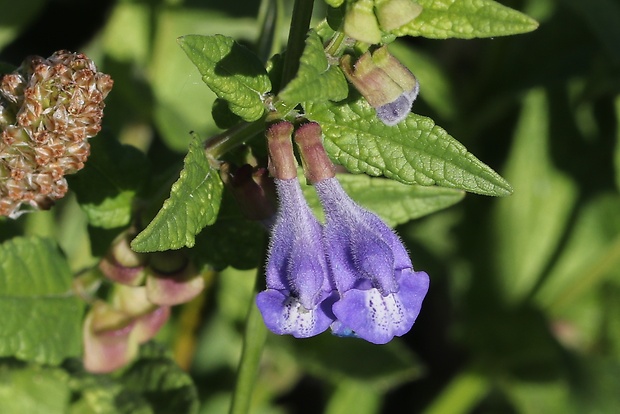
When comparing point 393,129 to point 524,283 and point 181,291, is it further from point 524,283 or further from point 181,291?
point 524,283

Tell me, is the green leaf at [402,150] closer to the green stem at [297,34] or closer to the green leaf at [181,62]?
the green stem at [297,34]

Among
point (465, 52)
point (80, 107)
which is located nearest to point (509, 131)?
point (465, 52)

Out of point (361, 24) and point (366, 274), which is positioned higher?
point (361, 24)

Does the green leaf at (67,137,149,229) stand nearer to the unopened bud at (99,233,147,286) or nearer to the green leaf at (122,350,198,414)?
the unopened bud at (99,233,147,286)

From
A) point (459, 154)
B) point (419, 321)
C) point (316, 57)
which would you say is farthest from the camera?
point (419, 321)

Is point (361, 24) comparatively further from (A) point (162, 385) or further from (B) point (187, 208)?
(A) point (162, 385)

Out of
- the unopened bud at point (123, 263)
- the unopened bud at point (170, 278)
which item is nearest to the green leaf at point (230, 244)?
the unopened bud at point (170, 278)

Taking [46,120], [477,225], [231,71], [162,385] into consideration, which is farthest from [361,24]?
[477,225]
